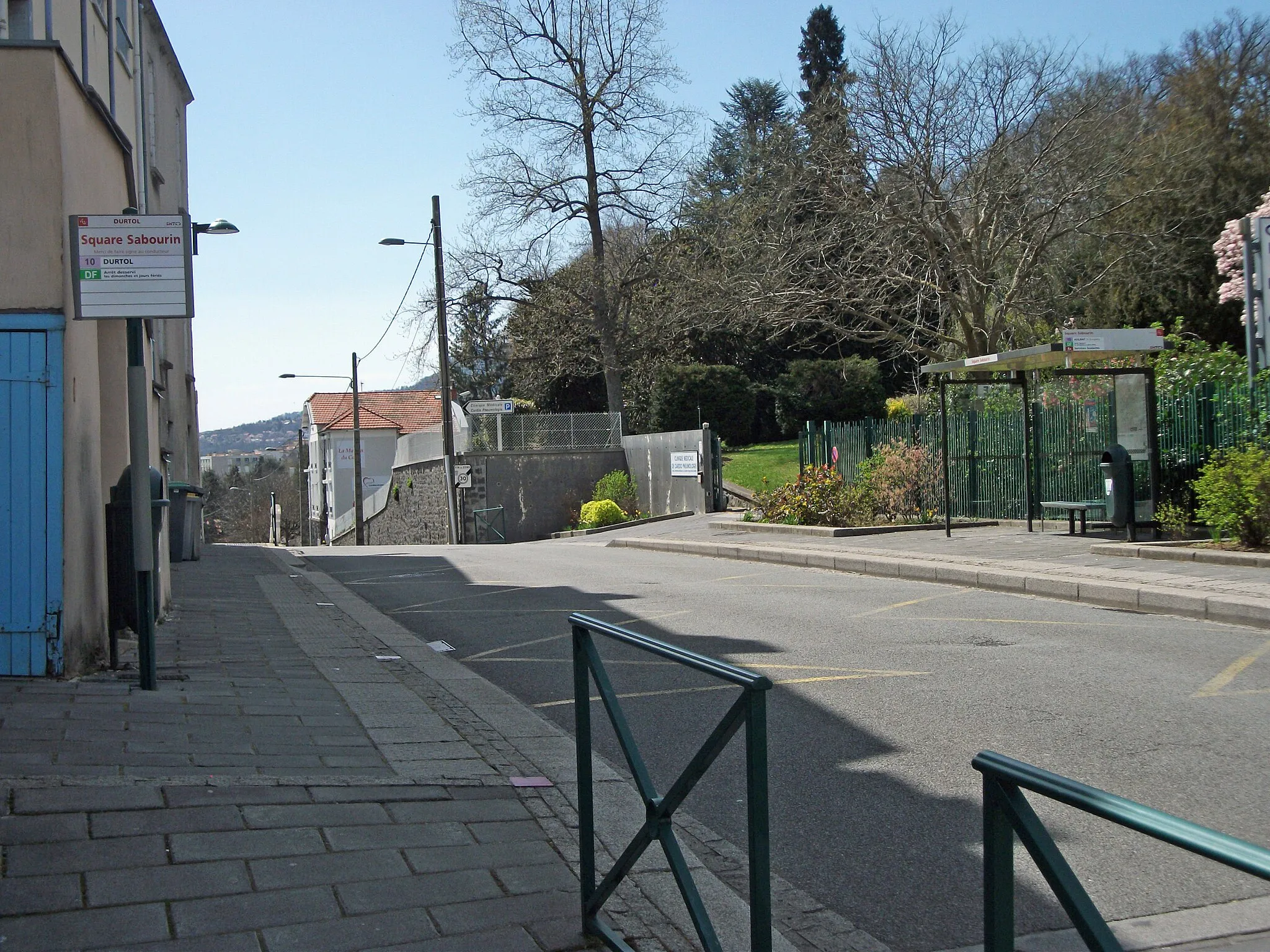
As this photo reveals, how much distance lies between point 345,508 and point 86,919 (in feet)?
217

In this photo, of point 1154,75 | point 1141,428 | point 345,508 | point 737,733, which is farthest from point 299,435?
point 737,733

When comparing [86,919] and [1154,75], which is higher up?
[1154,75]

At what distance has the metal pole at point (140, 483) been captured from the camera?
683cm

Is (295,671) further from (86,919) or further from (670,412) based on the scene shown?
(670,412)

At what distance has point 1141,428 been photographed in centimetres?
1467

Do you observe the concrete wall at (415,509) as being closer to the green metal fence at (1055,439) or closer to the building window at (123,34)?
the green metal fence at (1055,439)

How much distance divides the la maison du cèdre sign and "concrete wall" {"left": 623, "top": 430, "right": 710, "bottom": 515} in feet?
72.4

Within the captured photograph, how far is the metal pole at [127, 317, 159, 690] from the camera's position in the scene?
683 cm

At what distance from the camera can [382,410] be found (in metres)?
70.3

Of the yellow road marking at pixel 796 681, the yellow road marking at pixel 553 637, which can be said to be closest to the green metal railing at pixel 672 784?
the yellow road marking at pixel 796 681

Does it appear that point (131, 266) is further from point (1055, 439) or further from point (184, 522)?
point (1055, 439)

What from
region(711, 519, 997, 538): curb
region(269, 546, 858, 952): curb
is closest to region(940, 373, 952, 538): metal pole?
region(711, 519, 997, 538): curb

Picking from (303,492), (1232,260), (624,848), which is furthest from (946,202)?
(303,492)

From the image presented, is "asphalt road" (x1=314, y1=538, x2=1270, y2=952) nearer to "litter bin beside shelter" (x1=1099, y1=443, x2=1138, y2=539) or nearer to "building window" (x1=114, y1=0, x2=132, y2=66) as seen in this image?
"litter bin beside shelter" (x1=1099, y1=443, x2=1138, y2=539)
